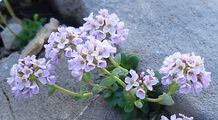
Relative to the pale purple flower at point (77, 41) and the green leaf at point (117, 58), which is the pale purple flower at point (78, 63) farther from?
the green leaf at point (117, 58)

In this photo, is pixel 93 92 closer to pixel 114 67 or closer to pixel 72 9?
pixel 114 67

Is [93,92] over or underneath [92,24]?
underneath

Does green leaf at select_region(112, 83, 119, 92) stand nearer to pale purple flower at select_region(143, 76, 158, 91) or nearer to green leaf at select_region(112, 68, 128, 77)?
green leaf at select_region(112, 68, 128, 77)

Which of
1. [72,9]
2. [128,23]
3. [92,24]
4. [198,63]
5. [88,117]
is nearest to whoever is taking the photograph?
[198,63]

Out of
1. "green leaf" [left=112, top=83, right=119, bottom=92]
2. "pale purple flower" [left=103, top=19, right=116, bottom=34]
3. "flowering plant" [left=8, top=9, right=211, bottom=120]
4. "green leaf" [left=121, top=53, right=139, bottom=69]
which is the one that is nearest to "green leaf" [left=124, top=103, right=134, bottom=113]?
"flowering plant" [left=8, top=9, right=211, bottom=120]

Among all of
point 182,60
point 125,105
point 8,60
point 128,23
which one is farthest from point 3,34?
point 182,60

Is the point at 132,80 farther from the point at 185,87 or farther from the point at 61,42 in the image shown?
the point at 61,42
